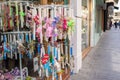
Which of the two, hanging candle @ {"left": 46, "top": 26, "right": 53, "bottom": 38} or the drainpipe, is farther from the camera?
the drainpipe

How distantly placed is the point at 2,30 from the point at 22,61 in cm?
67

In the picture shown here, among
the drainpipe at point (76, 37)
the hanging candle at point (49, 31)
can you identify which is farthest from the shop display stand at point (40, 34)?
the drainpipe at point (76, 37)

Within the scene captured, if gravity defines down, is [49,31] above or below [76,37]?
above

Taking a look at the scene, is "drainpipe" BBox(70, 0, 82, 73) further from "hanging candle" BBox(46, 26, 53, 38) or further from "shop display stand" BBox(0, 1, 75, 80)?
"hanging candle" BBox(46, 26, 53, 38)

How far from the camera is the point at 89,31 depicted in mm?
11320

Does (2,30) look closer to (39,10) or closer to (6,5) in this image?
(6,5)

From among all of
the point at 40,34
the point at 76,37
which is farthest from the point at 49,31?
the point at 76,37

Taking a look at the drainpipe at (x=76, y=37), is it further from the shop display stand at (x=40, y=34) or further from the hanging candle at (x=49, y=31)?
the hanging candle at (x=49, y=31)

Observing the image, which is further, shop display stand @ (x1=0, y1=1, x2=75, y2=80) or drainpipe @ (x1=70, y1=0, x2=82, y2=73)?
drainpipe @ (x1=70, y1=0, x2=82, y2=73)

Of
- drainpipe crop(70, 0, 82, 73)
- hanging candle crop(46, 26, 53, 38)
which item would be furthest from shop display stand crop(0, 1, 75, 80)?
drainpipe crop(70, 0, 82, 73)

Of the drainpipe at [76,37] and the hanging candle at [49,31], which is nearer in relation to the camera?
the hanging candle at [49,31]

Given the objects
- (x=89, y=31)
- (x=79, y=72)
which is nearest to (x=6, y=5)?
(x=79, y=72)

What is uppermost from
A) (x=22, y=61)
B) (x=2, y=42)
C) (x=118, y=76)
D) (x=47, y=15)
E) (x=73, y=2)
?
(x=73, y=2)

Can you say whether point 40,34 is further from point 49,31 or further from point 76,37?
point 76,37
